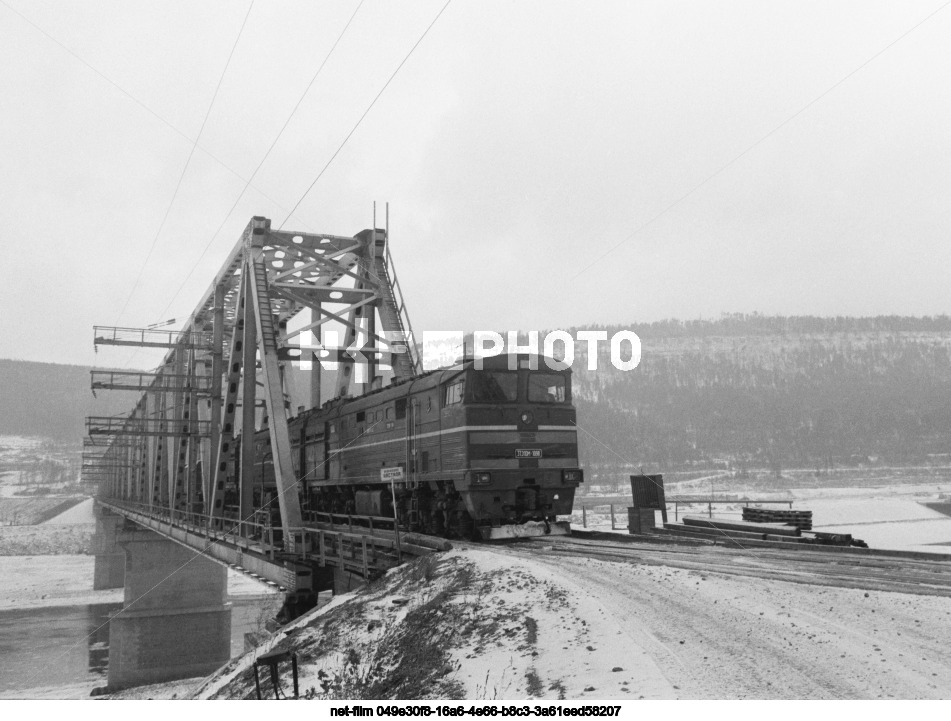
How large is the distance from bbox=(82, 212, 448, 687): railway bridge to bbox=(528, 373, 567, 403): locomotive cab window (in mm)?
4087

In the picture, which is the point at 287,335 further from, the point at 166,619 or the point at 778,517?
the point at 166,619

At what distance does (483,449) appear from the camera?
1770cm

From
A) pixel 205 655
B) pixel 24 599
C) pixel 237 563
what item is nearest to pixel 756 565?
pixel 237 563

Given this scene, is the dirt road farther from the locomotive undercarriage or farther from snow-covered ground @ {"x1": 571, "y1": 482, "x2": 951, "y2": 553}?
snow-covered ground @ {"x1": 571, "y1": 482, "x2": 951, "y2": 553}

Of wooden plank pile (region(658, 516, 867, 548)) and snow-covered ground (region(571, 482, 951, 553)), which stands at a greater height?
wooden plank pile (region(658, 516, 867, 548))

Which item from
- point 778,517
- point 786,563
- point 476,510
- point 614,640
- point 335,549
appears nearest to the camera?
point 614,640

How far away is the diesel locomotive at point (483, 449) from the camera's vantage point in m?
17.8

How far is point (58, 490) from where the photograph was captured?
194000mm

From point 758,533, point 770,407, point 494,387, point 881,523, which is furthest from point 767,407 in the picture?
point 494,387

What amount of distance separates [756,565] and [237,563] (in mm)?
13756

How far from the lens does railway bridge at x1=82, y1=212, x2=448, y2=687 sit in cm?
1750

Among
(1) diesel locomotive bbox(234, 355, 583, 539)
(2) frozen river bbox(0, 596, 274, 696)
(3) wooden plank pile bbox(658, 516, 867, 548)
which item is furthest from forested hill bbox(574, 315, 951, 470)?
(1) diesel locomotive bbox(234, 355, 583, 539)

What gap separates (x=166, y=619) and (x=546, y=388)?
3285 centimetres

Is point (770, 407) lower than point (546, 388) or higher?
higher
